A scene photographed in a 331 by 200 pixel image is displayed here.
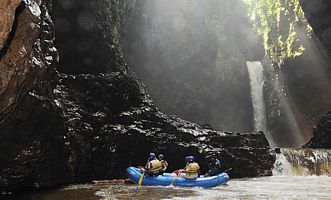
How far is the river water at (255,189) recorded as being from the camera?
914 cm

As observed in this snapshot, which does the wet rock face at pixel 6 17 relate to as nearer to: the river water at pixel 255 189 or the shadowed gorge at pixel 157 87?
the shadowed gorge at pixel 157 87

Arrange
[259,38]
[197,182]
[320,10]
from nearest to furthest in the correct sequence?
[197,182] < [320,10] < [259,38]

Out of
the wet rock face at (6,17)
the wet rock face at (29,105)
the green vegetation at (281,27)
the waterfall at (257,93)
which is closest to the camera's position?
the wet rock face at (6,17)

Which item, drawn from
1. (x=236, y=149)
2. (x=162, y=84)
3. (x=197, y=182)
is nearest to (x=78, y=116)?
(x=197, y=182)

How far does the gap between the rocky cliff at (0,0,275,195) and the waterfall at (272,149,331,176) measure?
2.21 feet

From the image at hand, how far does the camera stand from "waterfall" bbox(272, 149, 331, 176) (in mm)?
16219

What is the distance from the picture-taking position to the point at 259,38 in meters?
41.2

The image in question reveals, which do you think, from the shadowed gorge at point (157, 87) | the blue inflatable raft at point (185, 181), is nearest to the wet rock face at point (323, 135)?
the shadowed gorge at point (157, 87)

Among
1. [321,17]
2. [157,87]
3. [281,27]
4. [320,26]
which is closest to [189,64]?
[157,87]

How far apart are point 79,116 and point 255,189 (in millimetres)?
7973

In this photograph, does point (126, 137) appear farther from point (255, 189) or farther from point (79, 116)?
point (255, 189)

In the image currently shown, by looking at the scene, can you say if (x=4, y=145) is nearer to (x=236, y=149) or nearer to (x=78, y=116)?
(x=78, y=116)

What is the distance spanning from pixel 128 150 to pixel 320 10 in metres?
19.5

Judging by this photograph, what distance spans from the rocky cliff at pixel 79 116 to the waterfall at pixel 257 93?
62.3 feet
